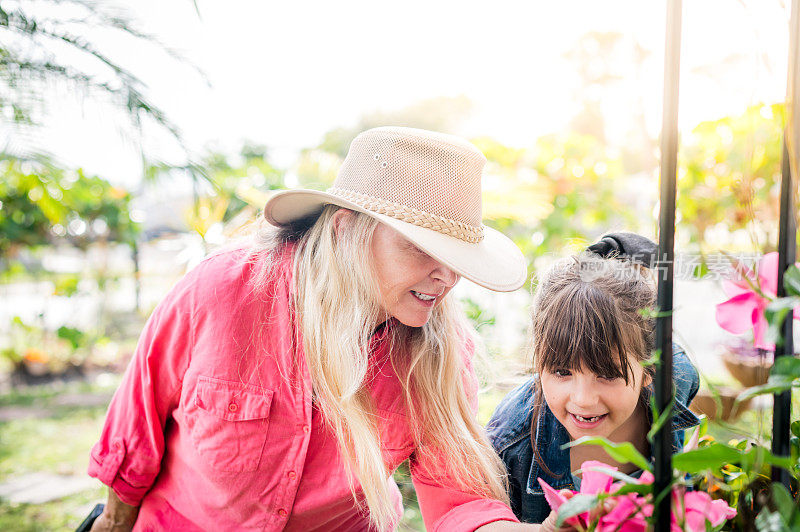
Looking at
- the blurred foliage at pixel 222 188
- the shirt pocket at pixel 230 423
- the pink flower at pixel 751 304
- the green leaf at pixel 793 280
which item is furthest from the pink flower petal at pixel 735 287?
the blurred foliage at pixel 222 188

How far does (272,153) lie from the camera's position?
190 inches

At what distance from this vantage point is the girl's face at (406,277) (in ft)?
3.51

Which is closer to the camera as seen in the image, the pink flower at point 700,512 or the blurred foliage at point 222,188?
the pink flower at point 700,512

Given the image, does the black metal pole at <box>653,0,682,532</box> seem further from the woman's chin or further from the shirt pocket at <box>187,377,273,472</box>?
the shirt pocket at <box>187,377,273,472</box>

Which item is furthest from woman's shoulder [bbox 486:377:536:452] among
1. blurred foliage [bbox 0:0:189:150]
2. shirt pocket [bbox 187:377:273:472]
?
blurred foliage [bbox 0:0:189:150]

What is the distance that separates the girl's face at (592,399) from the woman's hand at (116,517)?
2.95 ft

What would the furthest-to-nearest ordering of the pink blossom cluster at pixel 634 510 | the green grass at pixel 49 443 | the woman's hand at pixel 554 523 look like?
the green grass at pixel 49 443
the woman's hand at pixel 554 523
the pink blossom cluster at pixel 634 510

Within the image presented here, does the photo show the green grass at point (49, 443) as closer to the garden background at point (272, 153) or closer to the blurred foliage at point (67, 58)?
the garden background at point (272, 153)

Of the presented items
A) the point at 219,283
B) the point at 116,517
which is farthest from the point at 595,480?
the point at 116,517

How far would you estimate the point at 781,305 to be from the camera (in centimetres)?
45

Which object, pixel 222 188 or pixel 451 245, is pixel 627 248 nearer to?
pixel 451 245

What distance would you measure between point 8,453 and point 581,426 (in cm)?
354

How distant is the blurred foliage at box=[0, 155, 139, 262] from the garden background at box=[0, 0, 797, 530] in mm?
19

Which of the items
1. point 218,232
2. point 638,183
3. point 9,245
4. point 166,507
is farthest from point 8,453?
point 638,183
